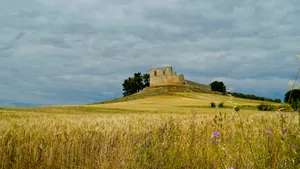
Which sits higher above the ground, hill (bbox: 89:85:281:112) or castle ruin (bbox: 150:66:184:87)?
castle ruin (bbox: 150:66:184:87)

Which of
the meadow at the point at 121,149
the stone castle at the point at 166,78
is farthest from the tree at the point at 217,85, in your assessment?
the meadow at the point at 121,149

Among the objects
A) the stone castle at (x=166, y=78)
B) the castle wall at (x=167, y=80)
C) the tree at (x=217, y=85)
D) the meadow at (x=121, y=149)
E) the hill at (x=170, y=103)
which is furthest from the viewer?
the tree at (x=217, y=85)

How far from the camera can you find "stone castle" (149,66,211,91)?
2931 inches

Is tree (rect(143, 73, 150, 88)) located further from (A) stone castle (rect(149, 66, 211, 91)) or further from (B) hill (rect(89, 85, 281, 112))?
(B) hill (rect(89, 85, 281, 112))

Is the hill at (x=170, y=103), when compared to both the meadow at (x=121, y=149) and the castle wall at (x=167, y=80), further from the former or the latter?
the meadow at (x=121, y=149)

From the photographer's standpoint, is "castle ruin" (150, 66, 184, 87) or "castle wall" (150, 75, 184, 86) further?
"castle ruin" (150, 66, 184, 87)

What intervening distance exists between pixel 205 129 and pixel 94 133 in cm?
232

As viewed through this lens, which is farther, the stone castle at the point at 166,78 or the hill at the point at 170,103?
the stone castle at the point at 166,78

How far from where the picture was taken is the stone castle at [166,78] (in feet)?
244

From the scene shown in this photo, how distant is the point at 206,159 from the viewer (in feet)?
14.4

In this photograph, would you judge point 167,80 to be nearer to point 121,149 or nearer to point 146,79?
point 146,79

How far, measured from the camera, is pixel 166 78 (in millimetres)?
76125

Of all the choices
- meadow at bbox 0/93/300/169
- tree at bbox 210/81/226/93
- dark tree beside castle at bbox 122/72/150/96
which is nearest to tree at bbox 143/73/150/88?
dark tree beside castle at bbox 122/72/150/96

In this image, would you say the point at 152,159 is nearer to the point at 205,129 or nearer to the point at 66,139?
the point at 66,139
